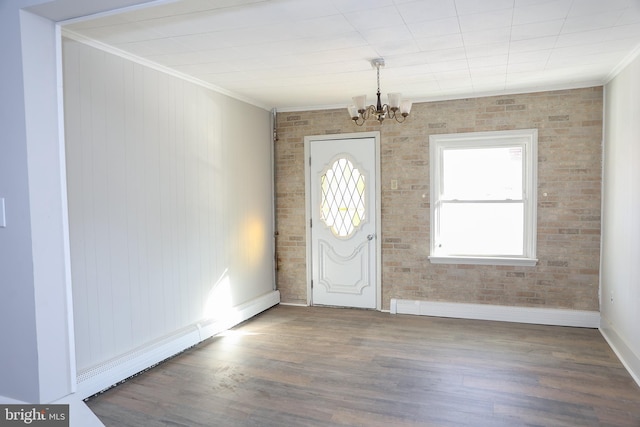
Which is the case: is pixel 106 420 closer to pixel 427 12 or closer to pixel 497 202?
A: pixel 427 12

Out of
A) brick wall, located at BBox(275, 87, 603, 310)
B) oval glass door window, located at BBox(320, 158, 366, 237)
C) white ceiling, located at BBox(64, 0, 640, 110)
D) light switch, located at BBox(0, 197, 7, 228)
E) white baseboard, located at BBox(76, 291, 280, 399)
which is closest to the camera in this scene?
light switch, located at BBox(0, 197, 7, 228)

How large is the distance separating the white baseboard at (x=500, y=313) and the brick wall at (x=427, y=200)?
0.08 metres

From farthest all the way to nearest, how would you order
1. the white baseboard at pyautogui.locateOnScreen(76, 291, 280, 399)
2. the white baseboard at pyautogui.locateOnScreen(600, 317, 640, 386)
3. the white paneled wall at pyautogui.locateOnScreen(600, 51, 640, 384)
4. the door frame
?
1. the door frame
2. the white paneled wall at pyautogui.locateOnScreen(600, 51, 640, 384)
3. the white baseboard at pyautogui.locateOnScreen(600, 317, 640, 386)
4. the white baseboard at pyautogui.locateOnScreen(76, 291, 280, 399)

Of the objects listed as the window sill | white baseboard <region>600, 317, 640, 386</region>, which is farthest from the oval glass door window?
white baseboard <region>600, 317, 640, 386</region>

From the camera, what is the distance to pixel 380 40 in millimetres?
3258

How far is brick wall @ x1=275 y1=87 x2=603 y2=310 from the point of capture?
478 centimetres

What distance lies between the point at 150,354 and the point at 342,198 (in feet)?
9.61

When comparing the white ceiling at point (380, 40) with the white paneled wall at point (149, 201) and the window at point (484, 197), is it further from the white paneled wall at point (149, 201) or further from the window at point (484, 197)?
the window at point (484, 197)

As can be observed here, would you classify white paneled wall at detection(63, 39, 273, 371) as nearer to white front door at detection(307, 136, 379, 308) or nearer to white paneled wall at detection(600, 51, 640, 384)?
white front door at detection(307, 136, 379, 308)

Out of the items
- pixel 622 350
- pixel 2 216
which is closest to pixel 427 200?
pixel 622 350

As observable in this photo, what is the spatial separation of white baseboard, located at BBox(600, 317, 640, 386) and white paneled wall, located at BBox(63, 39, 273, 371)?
12.1 ft

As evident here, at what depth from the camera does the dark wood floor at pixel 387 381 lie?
9.53ft

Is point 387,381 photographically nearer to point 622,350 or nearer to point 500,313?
point 622,350

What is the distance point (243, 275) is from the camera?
17.1ft
